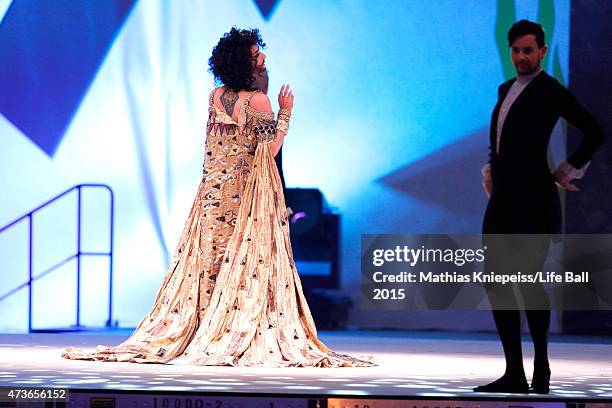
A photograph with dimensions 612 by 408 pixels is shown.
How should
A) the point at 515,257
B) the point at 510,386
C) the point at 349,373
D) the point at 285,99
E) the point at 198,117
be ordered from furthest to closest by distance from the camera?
the point at 198,117 < the point at 285,99 < the point at 349,373 < the point at 510,386 < the point at 515,257

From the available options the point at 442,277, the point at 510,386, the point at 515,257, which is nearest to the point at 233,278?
the point at 510,386

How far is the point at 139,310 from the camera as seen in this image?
8742 mm

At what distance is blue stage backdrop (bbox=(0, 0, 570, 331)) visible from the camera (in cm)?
859

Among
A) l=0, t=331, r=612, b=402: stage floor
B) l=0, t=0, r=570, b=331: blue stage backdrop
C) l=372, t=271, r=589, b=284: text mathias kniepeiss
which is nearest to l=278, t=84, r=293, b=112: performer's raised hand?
l=0, t=331, r=612, b=402: stage floor

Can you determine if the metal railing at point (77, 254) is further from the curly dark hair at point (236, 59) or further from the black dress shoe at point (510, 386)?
the black dress shoe at point (510, 386)

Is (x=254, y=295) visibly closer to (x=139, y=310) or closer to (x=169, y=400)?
(x=169, y=400)

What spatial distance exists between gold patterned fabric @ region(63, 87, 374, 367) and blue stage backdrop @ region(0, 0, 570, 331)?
2.81m

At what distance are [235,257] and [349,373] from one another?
0.98 meters

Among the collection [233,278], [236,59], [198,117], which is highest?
[198,117]

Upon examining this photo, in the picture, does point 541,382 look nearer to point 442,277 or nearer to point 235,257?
point 235,257

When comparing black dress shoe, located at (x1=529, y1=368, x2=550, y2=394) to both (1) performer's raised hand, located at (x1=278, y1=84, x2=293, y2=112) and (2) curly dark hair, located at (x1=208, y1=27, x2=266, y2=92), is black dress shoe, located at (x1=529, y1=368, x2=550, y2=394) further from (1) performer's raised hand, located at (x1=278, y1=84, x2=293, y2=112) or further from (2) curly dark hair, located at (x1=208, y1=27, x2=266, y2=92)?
(2) curly dark hair, located at (x1=208, y1=27, x2=266, y2=92)

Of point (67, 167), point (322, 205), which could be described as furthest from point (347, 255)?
point (67, 167)

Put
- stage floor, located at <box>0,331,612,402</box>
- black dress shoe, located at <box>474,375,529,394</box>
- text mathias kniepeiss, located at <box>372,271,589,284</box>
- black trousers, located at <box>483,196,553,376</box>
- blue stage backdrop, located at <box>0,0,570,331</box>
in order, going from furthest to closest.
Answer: blue stage backdrop, located at <box>0,0,570,331</box> < text mathias kniepeiss, located at <box>372,271,589,284</box> < stage floor, located at <box>0,331,612,402</box> < black dress shoe, located at <box>474,375,529,394</box> < black trousers, located at <box>483,196,553,376</box>

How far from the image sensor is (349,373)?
5.05m
